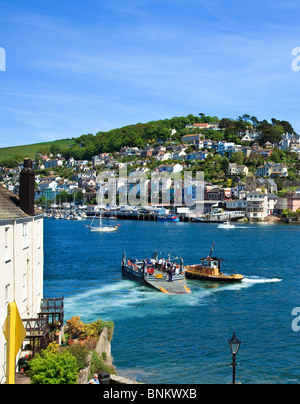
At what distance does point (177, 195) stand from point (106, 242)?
8995cm

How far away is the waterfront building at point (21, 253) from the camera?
49.4 feet

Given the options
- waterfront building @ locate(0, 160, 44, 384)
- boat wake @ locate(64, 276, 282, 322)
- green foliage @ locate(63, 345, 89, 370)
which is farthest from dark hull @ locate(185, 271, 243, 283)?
green foliage @ locate(63, 345, 89, 370)

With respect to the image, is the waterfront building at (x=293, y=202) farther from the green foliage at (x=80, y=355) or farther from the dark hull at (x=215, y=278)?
the green foliage at (x=80, y=355)

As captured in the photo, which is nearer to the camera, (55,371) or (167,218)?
(55,371)

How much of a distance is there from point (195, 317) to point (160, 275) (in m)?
11.8

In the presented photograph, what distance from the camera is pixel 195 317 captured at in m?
30.9

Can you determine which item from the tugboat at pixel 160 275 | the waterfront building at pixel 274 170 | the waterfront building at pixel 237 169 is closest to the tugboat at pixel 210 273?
the tugboat at pixel 160 275

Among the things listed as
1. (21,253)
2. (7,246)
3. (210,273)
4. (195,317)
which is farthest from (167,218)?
(7,246)

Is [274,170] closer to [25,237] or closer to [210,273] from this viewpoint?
[210,273]

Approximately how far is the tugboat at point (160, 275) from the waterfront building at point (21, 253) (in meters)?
19.0

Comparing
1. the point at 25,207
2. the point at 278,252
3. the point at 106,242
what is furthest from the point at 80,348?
the point at 106,242

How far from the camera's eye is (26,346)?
17594 mm
